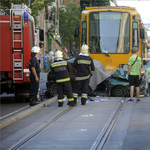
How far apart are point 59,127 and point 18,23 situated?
21.4 ft

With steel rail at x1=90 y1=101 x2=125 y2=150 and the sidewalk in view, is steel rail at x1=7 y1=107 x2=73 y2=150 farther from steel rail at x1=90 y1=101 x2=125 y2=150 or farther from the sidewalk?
the sidewalk

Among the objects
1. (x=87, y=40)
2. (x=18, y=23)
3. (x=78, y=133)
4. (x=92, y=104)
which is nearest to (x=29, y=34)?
(x=18, y=23)

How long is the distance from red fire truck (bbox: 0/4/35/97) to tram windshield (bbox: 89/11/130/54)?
606cm

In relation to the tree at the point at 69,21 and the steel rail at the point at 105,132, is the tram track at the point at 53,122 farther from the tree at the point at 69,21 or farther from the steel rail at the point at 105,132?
the tree at the point at 69,21

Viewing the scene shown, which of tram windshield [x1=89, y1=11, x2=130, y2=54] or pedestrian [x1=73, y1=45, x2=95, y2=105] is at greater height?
tram windshield [x1=89, y1=11, x2=130, y2=54]

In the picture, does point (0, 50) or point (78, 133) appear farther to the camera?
point (0, 50)

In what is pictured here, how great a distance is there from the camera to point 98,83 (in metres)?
18.9

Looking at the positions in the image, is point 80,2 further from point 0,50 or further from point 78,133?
point 78,133

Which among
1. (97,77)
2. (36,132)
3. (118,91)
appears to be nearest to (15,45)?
(97,77)

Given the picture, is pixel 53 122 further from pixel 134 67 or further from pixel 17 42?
pixel 17 42

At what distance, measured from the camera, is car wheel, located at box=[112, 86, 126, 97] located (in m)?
19.1

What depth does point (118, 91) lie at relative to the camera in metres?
19.2

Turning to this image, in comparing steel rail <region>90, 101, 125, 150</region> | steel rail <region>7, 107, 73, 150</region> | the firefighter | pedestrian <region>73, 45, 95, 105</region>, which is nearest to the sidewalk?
steel rail <region>90, 101, 125, 150</region>

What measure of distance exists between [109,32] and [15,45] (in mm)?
6613
